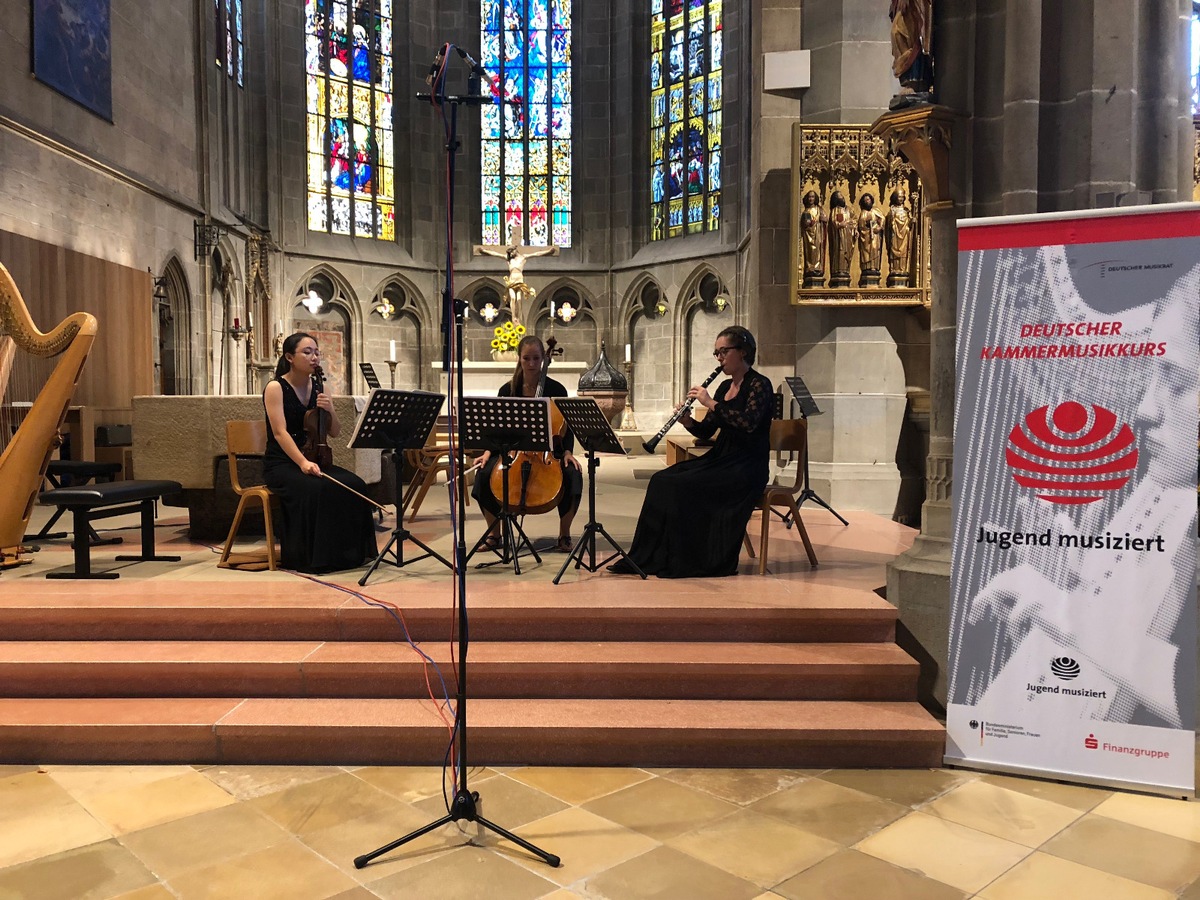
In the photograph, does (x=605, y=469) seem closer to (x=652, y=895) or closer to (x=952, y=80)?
(x=952, y=80)

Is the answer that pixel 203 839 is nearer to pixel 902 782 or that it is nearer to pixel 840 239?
pixel 902 782

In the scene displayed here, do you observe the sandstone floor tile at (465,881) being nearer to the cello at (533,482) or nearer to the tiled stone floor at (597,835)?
the tiled stone floor at (597,835)

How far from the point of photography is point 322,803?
321 cm

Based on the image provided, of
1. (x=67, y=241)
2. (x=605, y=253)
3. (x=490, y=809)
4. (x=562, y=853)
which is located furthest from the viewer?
(x=605, y=253)

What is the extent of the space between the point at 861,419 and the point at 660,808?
508 cm

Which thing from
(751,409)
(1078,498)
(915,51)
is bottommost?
(1078,498)

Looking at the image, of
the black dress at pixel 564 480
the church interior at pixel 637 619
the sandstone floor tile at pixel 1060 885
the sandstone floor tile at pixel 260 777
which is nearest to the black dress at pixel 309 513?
the church interior at pixel 637 619

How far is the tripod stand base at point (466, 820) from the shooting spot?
274 centimetres

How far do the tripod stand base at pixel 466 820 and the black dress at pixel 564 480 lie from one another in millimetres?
2533

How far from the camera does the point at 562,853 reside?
2824 mm

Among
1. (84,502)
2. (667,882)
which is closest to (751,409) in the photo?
(667,882)

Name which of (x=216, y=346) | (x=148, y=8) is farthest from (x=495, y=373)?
(x=148, y=8)

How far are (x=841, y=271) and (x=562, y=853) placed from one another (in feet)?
19.2

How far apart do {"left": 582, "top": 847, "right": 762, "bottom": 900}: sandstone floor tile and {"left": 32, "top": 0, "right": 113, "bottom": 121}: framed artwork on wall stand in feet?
38.7
